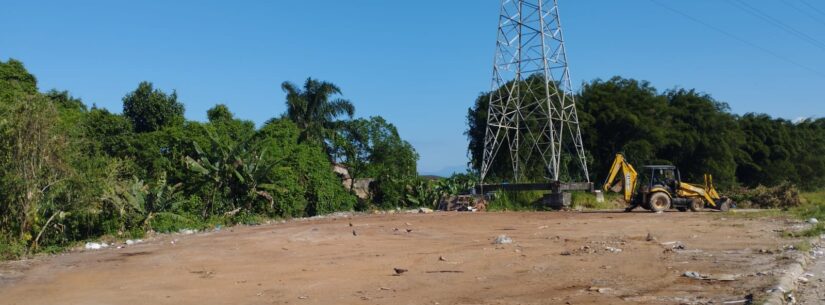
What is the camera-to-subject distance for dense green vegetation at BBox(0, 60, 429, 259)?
16.5 m

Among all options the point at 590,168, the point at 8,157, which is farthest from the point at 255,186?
the point at 590,168

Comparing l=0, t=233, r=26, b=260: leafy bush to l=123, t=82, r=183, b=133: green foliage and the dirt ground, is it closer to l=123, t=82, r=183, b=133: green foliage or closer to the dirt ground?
the dirt ground

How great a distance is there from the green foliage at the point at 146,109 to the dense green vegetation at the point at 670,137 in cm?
1945

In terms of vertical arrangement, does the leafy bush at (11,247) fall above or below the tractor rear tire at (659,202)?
below

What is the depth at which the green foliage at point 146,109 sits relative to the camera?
37.6 metres

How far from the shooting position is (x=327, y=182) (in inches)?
1201

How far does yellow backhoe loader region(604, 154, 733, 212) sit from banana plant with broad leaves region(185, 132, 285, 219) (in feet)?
48.0

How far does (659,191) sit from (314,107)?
65.9ft

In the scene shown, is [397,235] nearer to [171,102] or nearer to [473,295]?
[473,295]

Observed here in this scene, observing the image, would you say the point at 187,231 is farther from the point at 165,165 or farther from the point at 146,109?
the point at 146,109

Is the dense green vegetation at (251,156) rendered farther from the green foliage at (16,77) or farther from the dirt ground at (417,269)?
the dirt ground at (417,269)

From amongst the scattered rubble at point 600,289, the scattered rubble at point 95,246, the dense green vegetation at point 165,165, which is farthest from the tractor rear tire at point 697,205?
the scattered rubble at point 95,246

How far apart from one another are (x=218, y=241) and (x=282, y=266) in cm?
571

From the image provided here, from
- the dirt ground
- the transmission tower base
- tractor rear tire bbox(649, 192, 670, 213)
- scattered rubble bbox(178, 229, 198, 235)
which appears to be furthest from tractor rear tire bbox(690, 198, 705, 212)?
scattered rubble bbox(178, 229, 198, 235)
